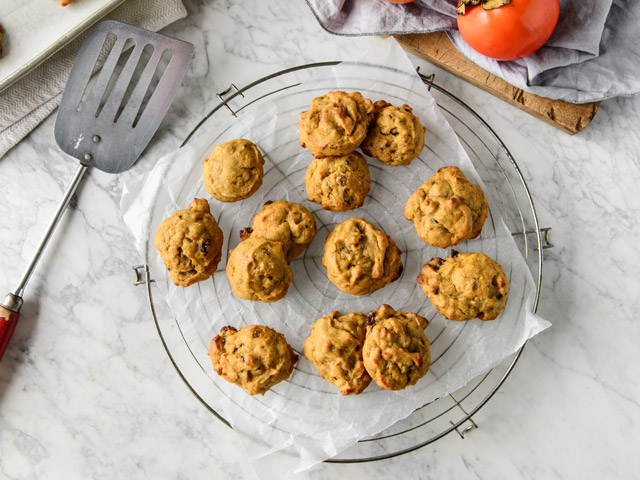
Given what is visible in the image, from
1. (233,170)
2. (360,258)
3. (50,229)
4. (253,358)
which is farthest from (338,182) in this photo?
(50,229)

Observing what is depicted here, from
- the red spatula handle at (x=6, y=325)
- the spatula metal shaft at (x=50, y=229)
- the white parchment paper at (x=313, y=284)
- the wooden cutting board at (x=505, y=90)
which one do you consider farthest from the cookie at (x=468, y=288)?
the red spatula handle at (x=6, y=325)

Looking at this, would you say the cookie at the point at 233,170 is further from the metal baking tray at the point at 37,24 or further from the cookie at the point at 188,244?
the metal baking tray at the point at 37,24

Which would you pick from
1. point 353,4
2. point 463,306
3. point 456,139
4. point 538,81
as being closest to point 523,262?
point 463,306

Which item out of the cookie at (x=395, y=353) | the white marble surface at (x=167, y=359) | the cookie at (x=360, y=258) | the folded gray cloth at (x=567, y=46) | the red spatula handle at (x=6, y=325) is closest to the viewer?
the cookie at (x=395, y=353)

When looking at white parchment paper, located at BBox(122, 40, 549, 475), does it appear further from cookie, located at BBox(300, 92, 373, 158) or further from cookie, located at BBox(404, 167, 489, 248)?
cookie, located at BBox(300, 92, 373, 158)

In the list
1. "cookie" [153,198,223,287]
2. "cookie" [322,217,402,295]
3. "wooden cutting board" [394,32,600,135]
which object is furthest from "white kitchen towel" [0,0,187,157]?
Answer: "cookie" [322,217,402,295]

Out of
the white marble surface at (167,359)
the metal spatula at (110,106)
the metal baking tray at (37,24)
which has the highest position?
the metal baking tray at (37,24)
